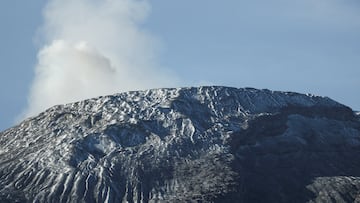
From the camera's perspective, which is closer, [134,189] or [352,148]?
[134,189]

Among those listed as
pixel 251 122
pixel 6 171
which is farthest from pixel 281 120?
pixel 6 171

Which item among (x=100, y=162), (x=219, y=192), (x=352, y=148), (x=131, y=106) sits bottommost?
(x=219, y=192)

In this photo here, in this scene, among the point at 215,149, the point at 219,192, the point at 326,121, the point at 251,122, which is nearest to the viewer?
the point at 219,192

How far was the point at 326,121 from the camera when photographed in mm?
191625

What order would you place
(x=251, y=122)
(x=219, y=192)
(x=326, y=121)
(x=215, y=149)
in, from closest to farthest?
1. (x=219, y=192)
2. (x=215, y=149)
3. (x=251, y=122)
4. (x=326, y=121)

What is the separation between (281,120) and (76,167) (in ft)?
176

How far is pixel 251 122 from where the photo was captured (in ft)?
590

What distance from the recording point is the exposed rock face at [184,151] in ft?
495

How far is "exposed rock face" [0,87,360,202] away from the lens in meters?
151

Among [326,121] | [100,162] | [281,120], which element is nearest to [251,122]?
[281,120]

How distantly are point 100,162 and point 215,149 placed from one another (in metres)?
24.6

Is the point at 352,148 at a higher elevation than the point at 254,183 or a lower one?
higher

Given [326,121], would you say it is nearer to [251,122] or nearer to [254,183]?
[251,122]

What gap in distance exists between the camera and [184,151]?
6501 inches
